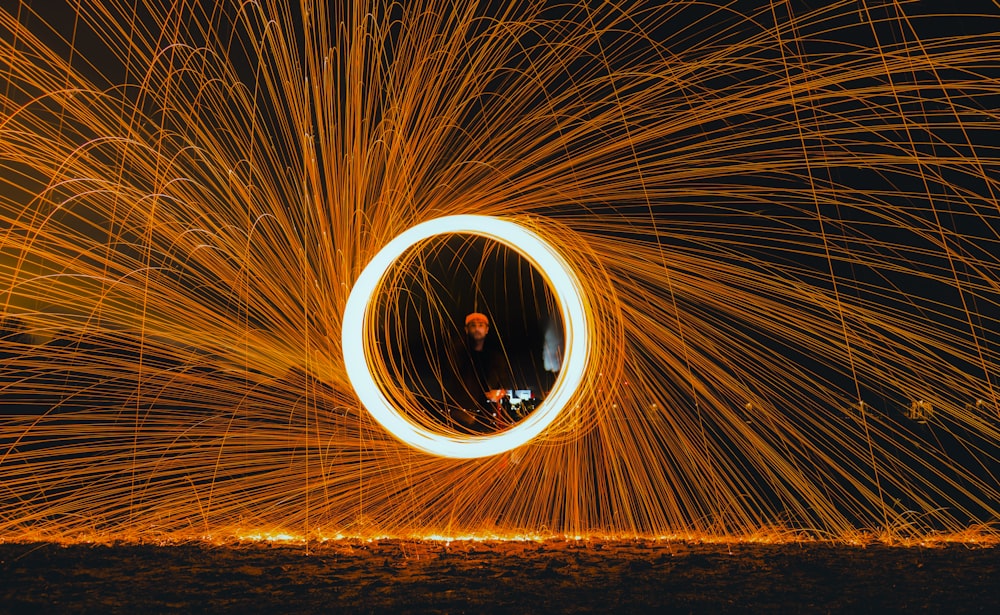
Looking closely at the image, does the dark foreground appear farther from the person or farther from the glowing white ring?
the person

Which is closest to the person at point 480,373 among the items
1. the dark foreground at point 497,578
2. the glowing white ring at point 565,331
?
the glowing white ring at point 565,331

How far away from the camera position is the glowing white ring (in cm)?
484

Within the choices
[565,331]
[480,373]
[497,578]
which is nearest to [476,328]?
[480,373]

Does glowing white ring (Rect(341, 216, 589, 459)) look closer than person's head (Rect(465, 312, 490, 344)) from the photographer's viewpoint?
Yes

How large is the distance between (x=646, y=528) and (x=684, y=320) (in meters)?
1.72

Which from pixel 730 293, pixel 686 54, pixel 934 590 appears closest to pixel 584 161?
pixel 686 54

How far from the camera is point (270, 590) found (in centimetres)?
378

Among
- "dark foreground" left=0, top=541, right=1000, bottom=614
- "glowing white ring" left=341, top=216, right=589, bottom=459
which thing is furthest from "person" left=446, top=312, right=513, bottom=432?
"dark foreground" left=0, top=541, right=1000, bottom=614

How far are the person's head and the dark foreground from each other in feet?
5.53

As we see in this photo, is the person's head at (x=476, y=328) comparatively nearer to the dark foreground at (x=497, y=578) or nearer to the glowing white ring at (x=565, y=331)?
the glowing white ring at (x=565, y=331)

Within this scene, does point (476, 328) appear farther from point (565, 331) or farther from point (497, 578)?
point (497, 578)

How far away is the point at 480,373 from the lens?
625cm

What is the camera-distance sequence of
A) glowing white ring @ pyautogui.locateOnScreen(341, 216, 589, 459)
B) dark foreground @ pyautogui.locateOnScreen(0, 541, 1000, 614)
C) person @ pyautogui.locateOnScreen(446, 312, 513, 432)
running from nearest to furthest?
1. dark foreground @ pyautogui.locateOnScreen(0, 541, 1000, 614)
2. glowing white ring @ pyautogui.locateOnScreen(341, 216, 589, 459)
3. person @ pyautogui.locateOnScreen(446, 312, 513, 432)

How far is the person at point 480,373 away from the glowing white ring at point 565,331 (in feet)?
3.29
